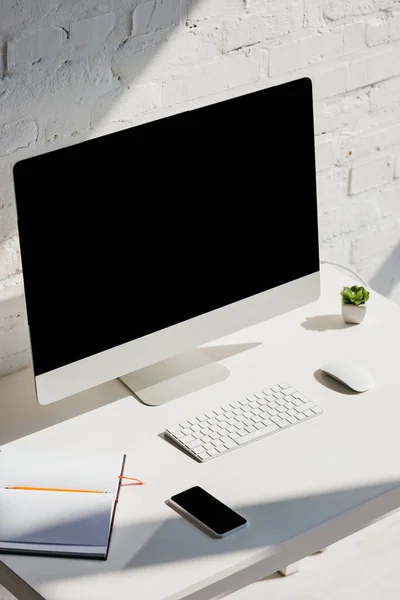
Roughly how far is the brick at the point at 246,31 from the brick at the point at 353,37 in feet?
0.76

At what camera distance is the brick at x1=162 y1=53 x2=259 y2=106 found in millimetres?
2271

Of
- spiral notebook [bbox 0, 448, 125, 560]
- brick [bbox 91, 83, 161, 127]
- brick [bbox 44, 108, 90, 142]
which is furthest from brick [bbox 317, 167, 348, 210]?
spiral notebook [bbox 0, 448, 125, 560]

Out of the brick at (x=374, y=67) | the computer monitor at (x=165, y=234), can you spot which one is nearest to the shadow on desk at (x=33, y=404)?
the computer monitor at (x=165, y=234)

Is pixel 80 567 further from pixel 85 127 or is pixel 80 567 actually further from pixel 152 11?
pixel 152 11

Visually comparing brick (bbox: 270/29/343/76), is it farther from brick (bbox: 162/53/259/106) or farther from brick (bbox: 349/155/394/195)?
brick (bbox: 349/155/394/195)

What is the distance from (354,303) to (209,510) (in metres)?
0.72

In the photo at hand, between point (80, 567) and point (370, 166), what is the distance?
147cm

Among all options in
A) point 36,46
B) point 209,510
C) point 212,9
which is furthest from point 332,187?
point 209,510

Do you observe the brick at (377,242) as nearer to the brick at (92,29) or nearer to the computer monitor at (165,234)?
the computer monitor at (165,234)

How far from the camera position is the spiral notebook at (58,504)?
1681 millimetres

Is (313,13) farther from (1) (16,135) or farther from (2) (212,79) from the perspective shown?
(1) (16,135)

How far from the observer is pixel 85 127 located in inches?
85.1

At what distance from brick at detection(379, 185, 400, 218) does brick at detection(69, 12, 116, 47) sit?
1.00 meters

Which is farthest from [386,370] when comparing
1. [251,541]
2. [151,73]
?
[151,73]
